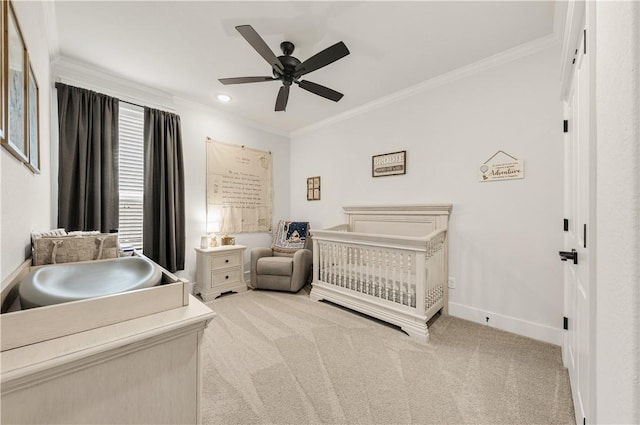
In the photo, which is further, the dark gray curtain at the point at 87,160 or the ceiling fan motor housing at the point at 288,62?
the dark gray curtain at the point at 87,160

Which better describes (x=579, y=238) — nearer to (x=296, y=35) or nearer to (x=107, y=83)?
(x=296, y=35)

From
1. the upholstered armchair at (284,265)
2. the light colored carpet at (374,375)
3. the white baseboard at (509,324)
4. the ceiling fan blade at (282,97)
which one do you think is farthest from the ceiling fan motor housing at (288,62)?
the white baseboard at (509,324)

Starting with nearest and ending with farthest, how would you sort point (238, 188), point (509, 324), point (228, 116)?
point (509, 324), point (228, 116), point (238, 188)

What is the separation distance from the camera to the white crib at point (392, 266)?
6.97ft

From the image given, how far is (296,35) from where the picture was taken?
197 cm

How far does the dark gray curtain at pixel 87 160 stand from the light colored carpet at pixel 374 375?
1.64m

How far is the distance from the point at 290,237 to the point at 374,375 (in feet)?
7.83

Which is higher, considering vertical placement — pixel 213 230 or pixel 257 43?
Result: pixel 257 43

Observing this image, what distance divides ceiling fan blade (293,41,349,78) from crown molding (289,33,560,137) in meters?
1.41

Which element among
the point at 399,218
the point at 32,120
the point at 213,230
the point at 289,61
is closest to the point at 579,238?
the point at 399,218

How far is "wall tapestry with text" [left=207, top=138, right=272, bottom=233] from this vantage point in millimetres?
3396

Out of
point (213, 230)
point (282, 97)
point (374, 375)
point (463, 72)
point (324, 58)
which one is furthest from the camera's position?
point (213, 230)

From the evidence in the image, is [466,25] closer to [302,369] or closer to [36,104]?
[302,369]

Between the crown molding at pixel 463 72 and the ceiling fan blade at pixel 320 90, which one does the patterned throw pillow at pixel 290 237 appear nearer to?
the crown molding at pixel 463 72
